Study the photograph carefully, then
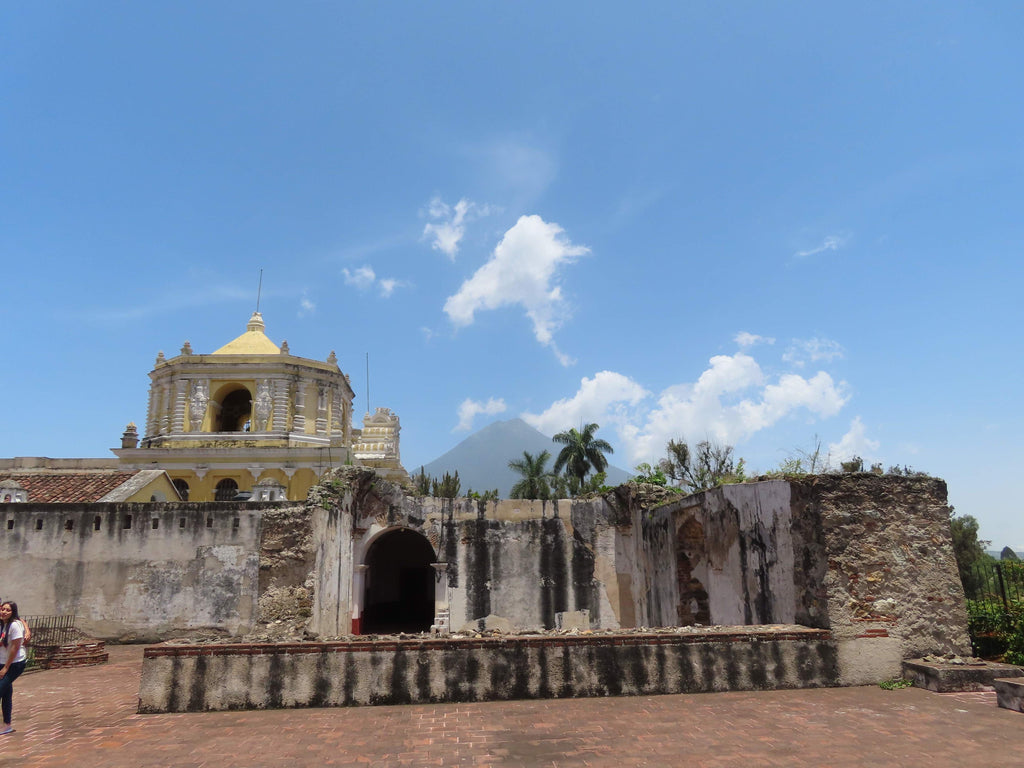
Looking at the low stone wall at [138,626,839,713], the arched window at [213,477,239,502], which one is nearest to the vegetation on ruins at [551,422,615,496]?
the arched window at [213,477,239,502]

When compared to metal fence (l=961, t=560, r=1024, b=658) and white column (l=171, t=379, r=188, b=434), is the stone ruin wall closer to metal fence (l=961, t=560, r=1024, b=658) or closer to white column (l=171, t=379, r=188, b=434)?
metal fence (l=961, t=560, r=1024, b=658)

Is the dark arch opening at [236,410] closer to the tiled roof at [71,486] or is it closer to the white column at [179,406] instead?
the white column at [179,406]

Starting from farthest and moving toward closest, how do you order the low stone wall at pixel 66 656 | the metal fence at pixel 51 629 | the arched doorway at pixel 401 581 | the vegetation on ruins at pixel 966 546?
the vegetation on ruins at pixel 966 546 → the arched doorway at pixel 401 581 → the metal fence at pixel 51 629 → the low stone wall at pixel 66 656

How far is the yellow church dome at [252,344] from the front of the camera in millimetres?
34531

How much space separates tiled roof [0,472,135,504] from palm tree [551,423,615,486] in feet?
99.4

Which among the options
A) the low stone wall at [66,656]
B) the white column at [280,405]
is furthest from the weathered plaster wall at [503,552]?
the white column at [280,405]

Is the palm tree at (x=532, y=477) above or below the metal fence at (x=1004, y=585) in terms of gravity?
above

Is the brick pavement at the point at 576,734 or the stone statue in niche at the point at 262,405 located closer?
the brick pavement at the point at 576,734

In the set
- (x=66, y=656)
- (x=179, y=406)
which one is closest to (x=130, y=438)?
(x=179, y=406)

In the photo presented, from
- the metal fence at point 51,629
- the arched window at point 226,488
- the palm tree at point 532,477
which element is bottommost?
the metal fence at point 51,629

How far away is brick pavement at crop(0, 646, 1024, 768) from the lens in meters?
5.19

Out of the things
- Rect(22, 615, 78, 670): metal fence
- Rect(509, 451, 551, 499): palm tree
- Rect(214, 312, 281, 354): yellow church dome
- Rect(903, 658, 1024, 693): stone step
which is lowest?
Rect(903, 658, 1024, 693): stone step

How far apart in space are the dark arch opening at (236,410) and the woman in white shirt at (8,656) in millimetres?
29411

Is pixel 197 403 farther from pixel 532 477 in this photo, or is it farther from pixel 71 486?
pixel 532 477
